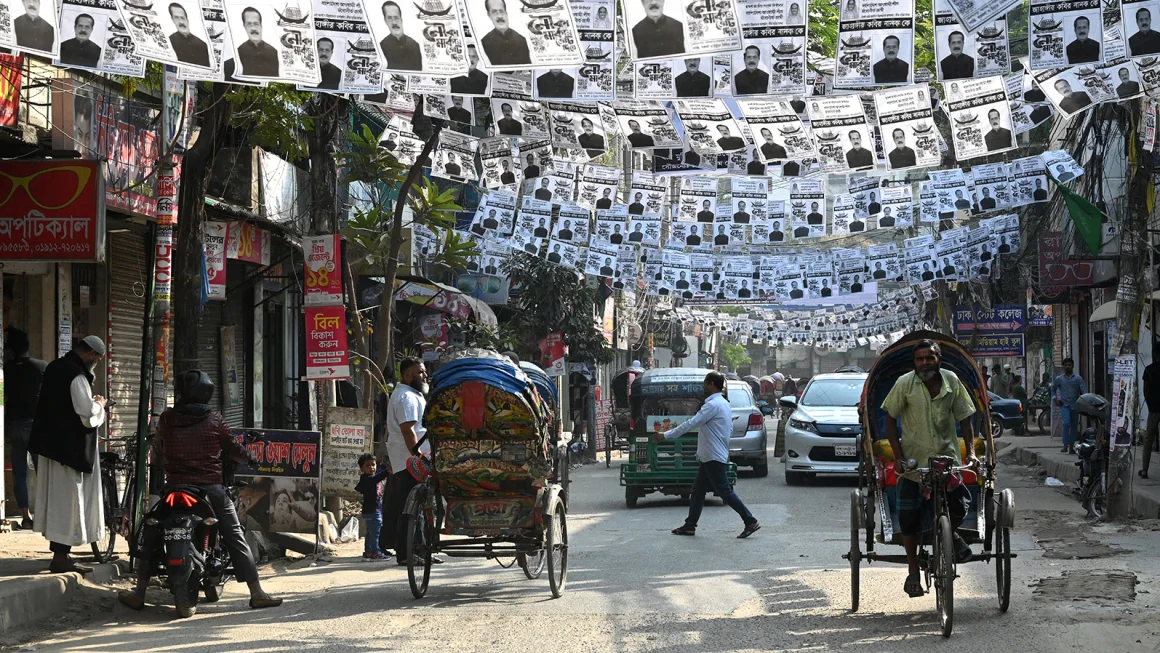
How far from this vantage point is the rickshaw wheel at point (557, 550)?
948cm

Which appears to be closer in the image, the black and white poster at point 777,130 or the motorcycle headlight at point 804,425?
the black and white poster at point 777,130

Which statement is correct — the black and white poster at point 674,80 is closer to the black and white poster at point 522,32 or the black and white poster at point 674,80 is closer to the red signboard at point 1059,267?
the black and white poster at point 522,32

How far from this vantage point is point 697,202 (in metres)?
19.0

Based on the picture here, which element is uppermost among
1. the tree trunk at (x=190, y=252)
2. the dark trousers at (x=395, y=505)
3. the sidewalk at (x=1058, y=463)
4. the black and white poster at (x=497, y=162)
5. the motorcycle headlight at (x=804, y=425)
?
the black and white poster at (x=497, y=162)

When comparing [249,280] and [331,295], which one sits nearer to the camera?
[331,295]

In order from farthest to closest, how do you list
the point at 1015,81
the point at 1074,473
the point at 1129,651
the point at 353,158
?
the point at 1074,473 < the point at 353,158 < the point at 1015,81 < the point at 1129,651

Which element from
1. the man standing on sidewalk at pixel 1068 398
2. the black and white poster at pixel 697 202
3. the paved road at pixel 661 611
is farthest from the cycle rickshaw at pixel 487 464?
the man standing on sidewalk at pixel 1068 398

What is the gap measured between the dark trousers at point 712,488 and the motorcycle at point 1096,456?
420 centimetres

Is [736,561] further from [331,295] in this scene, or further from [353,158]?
[353,158]

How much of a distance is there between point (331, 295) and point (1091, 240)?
34.5ft

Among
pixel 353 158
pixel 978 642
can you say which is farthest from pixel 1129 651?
pixel 353 158

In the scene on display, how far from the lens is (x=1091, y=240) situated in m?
17.5

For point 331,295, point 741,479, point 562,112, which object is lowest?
point 741,479

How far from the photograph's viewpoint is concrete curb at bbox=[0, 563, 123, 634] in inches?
332
